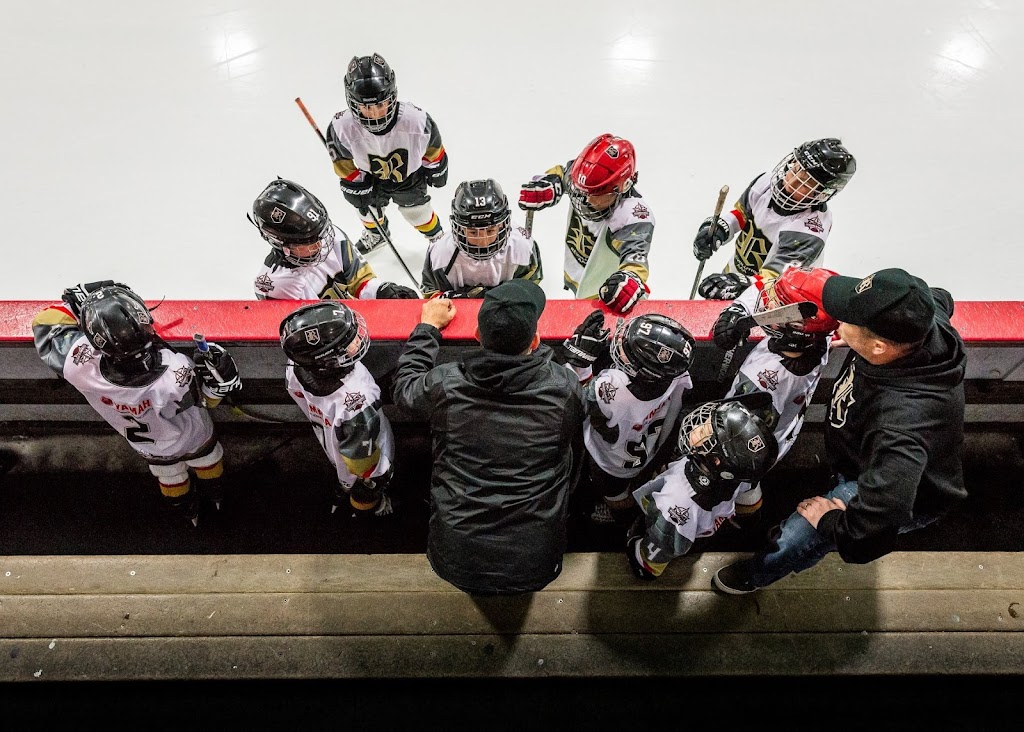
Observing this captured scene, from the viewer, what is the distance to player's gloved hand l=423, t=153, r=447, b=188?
3.19 metres

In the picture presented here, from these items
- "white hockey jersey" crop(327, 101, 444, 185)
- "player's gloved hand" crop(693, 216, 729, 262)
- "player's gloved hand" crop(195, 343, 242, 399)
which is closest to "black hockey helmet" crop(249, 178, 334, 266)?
"player's gloved hand" crop(195, 343, 242, 399)

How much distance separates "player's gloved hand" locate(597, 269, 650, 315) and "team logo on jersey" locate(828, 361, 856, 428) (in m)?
0.73

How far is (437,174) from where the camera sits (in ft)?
10.6

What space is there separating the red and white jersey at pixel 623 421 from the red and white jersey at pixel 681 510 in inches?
7.6

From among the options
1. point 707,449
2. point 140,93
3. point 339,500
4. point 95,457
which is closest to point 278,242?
point 339,500

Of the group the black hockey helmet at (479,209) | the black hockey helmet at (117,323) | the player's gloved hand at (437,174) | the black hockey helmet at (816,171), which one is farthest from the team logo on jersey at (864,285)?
the player's gloved hand at (437,174)

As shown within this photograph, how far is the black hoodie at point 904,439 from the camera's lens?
153 centimetres

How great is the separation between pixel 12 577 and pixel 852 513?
8.45ft

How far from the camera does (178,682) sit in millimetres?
1821

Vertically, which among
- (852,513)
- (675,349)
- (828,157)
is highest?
(828,157)

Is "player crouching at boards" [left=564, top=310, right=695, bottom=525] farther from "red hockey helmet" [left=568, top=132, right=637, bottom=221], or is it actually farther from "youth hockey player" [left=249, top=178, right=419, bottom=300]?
"youth hockey player" [left=249, top=178, right=419, bottom=300]

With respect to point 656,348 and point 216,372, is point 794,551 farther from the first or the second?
point 216,372

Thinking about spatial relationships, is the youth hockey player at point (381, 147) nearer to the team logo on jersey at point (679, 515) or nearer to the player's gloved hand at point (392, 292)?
the player's gloved hand at point (392, 292)

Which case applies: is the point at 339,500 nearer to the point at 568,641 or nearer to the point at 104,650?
the point at 104,650
